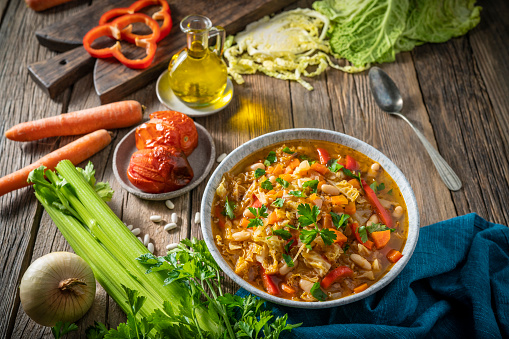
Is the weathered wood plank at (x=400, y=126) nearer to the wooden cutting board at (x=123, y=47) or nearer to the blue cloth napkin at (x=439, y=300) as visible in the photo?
the blue cloth napkin at (x=439, y=300)

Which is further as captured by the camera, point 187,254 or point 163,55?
point 163,55

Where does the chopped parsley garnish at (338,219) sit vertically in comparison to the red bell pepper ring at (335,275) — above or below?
above

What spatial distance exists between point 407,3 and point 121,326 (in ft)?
11.8

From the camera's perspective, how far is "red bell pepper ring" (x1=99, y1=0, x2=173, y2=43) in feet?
12.2

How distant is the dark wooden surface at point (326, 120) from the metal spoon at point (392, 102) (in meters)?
0.06

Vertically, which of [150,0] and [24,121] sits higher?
[150,0]

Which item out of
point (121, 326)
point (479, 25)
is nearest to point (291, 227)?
point (121, 326)

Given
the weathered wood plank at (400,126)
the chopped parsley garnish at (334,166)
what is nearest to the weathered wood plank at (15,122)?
the chopped parsley garnish at (334,166)

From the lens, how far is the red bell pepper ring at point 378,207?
2.51 meters

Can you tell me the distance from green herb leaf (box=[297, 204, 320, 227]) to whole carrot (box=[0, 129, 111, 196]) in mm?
1652

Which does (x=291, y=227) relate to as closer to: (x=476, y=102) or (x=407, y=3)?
(x=476, y=102)

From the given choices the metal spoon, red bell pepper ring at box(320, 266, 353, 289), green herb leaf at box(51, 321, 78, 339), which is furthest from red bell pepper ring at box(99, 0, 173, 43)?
red bell pepper ring at box(320, 266, 353, 289)

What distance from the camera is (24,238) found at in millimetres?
2807

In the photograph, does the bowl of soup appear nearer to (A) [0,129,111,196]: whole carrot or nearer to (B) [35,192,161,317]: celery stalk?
(B) [35,192,161,317]: celery stalk
